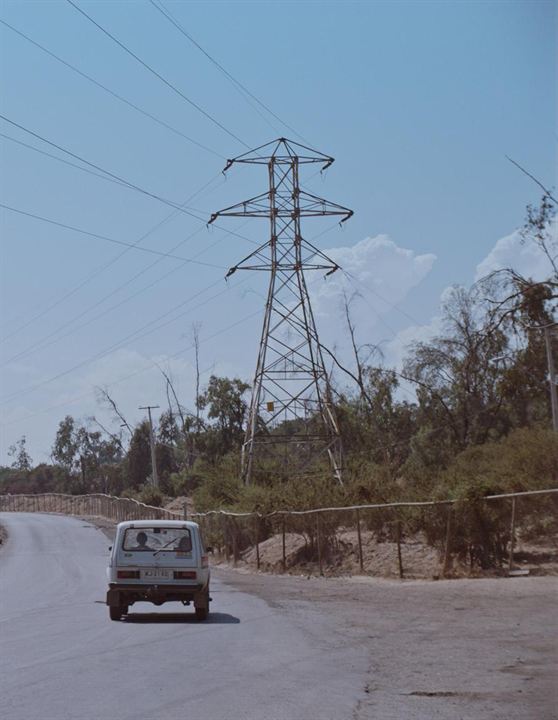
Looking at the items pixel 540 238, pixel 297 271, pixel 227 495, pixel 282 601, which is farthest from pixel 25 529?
pixel 282 601

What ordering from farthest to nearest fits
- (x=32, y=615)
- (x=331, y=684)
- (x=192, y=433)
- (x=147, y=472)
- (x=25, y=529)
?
(x=147, y=472) < (x=192, y=433) < (x=25, y=529) < (x=32, y=615) < (x=331, y=684)

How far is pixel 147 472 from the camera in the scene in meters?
118

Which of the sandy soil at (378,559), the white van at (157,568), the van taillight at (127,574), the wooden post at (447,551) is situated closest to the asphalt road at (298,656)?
the white van at (157,568)

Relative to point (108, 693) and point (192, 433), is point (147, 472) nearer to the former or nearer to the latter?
point (192, 433)

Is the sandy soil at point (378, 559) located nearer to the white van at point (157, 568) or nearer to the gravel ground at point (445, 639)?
the gravel ground at point (445, 639)

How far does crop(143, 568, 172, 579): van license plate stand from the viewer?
20141 mm

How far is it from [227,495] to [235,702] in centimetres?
3815

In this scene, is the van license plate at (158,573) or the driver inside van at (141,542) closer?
the van license plate at (158,573)

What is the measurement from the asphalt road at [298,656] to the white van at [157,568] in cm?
46

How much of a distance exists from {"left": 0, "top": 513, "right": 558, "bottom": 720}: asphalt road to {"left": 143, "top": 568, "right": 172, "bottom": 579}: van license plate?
0.82 m

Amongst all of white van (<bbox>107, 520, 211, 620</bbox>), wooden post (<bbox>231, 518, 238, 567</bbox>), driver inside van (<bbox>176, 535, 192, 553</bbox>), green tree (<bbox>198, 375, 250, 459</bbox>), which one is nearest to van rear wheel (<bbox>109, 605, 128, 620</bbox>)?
white van (<bbox>107, 520, 211, 620</bbox>)

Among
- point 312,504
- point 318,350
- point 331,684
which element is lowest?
point 331,684

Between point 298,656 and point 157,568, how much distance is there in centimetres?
709

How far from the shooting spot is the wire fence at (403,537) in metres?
25.3
